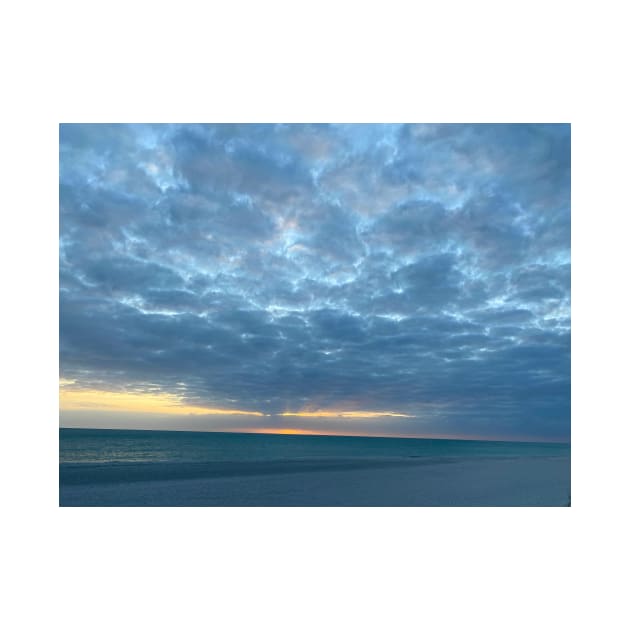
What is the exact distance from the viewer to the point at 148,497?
16.9 m

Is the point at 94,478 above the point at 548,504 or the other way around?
the other way around

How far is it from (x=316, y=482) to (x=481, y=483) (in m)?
7.64

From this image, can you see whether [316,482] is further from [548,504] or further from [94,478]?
[94,478]

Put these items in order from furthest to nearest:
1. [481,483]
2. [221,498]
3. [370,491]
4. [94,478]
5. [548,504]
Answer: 1. [94,478]
2. [481,483]
3. [370,491]
4. [221,498]
5. [548,504]

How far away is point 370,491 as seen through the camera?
1792 centimetres
